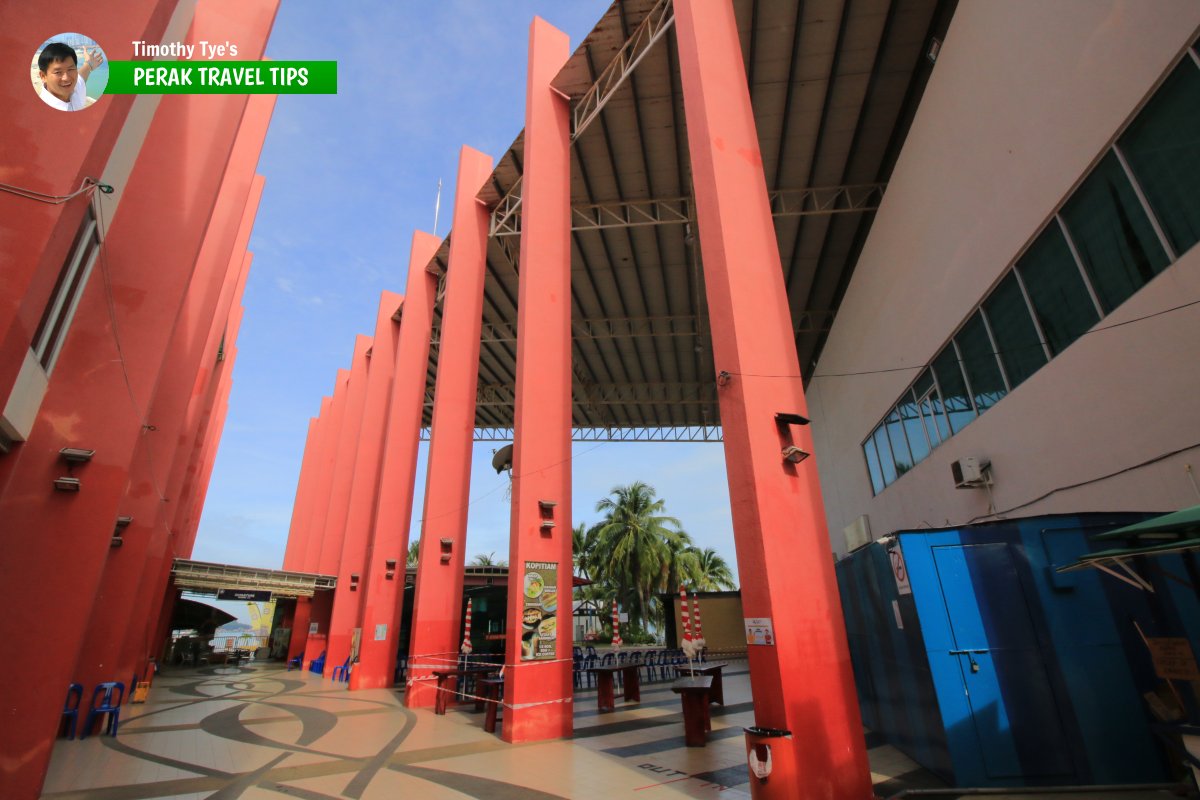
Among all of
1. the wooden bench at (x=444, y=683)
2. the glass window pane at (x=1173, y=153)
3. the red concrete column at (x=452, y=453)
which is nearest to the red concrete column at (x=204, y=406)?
the red concrete column at (x=452, y=453)

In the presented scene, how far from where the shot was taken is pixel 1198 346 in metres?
5.71

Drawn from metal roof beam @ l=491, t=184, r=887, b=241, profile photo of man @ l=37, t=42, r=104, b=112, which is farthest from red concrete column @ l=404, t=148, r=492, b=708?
profile photo of man @ l=37, t=42, r=104, b=112

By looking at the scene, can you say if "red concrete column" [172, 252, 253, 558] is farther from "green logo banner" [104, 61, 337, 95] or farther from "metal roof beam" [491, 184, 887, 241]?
"green logo banner" [104, 61, 337, 95]

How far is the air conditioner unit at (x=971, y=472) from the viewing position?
9.96m

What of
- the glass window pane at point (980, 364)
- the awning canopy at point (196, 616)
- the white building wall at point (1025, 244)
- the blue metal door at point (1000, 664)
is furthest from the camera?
the awning canopy at point (196, 616)

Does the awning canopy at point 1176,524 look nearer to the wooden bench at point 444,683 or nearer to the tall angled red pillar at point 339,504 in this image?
the wooden bench at point 444,683

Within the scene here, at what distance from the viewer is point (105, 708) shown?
10.8 metres

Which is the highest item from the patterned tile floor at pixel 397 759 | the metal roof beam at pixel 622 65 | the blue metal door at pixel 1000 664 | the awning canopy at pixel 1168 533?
the metal roof beam at pixel 622 65

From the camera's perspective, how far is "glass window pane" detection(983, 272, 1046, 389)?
8.70 m

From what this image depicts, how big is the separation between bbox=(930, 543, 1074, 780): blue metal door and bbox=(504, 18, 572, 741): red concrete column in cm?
653

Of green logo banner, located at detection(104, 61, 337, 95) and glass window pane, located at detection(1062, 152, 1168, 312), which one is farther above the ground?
green logo banner, located at detection(104, 61, 337, 95)

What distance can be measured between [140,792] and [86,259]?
6.92 m

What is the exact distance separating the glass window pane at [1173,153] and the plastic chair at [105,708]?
18.2 m

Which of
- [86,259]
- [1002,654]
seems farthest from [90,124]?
[1002,654]
